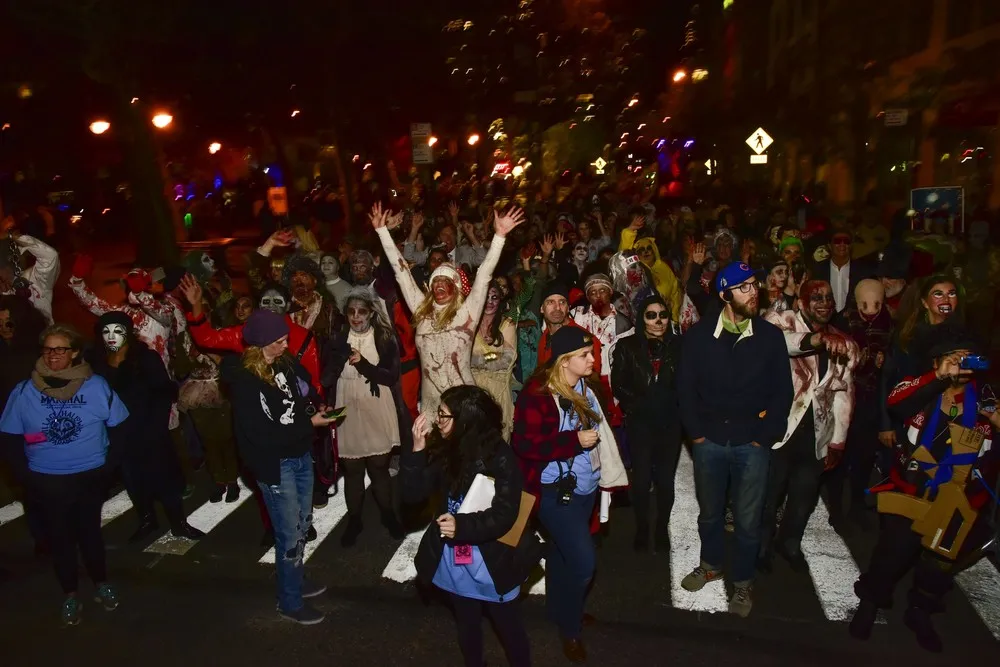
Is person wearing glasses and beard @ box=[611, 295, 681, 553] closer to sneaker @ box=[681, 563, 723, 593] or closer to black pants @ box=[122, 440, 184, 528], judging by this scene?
sneaker @ box=[681, 563, 723, 593]

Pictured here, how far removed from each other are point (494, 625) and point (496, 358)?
2.97m

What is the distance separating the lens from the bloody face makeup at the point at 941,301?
20.7 ft

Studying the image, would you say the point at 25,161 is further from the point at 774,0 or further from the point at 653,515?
the point at 774,0

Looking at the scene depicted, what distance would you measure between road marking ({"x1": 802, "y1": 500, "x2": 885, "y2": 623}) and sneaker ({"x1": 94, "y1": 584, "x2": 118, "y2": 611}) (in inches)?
191

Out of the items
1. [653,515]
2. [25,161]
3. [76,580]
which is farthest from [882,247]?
[25,161]

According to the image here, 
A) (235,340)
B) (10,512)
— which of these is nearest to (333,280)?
(235,340)

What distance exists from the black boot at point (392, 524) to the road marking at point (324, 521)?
39cm

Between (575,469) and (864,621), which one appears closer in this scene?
(575,469)

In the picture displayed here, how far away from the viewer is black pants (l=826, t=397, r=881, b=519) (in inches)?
286

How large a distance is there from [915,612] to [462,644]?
9.70 feet

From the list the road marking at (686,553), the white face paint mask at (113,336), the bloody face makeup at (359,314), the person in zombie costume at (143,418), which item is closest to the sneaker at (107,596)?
the person in zombie costume at (143,418)

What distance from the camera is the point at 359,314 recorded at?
6.95m

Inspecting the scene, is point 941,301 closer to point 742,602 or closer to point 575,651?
point 742,602

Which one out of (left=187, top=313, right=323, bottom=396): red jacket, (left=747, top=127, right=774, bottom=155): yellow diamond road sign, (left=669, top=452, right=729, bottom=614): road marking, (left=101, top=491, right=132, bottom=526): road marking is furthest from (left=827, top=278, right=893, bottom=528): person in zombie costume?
(left=747, top=127, right=774, bottom=155): yellow diamond road sign
